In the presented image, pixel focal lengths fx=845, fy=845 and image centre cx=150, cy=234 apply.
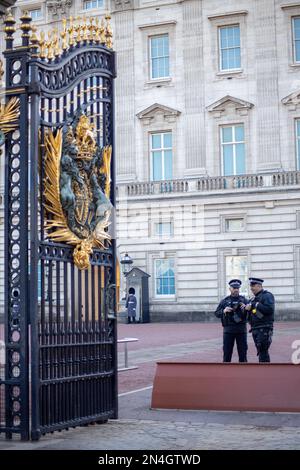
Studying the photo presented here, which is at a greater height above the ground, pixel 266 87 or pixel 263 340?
pixel 266 87

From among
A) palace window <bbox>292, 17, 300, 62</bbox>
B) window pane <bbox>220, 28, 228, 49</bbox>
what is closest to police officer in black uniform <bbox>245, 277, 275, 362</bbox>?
palace window <bbox>292, 17, 300, 62</bbox>

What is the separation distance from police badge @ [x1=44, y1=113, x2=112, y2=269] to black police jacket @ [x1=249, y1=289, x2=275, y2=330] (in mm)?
4100

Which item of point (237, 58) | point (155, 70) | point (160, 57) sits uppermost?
point (160, 57)

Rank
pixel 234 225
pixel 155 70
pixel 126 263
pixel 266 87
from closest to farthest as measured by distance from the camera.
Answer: pixel 266 87 → pixel 126 263 → pixel 234 225 → pixel 155 70

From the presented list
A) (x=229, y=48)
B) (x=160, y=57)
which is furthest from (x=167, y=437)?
(x=160, y=57)

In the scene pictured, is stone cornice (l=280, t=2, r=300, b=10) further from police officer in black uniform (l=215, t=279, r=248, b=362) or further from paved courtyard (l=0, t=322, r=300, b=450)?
paved courtyard (l=0, t=322, r=300, b=450)

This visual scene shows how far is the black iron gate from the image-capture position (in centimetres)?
935

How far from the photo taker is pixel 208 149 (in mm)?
42531

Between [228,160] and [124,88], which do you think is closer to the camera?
[228,160]

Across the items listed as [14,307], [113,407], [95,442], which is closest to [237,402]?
[113,407]

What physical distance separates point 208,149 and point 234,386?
31.8 metres

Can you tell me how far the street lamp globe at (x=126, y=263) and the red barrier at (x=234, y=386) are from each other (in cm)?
3005

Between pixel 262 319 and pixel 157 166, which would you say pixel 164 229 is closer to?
pixel 157 166

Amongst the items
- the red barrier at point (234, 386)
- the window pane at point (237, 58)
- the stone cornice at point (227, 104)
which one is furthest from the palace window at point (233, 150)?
the red barrier at point (234, 386)
